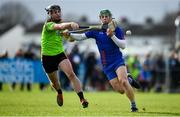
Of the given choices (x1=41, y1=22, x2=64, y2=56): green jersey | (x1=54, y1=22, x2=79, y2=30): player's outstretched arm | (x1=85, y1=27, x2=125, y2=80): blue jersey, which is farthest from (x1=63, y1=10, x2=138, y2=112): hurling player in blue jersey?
(x1=54, y1=22, x2=79, y2=30): player's outstretched arm

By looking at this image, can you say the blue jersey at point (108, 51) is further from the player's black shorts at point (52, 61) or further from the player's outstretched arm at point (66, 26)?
the player's outstretched arm at point (66, 26)

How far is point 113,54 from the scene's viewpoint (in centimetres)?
1841

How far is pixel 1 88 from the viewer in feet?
111

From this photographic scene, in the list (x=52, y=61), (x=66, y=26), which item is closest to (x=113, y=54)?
(x=52, y=61)

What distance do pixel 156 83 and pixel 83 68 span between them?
404cm

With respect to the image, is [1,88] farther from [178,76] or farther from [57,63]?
[57,63]

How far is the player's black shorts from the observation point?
60.8 feet

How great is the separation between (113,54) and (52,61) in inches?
63.8

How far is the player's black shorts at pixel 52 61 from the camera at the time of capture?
18531 millimetres

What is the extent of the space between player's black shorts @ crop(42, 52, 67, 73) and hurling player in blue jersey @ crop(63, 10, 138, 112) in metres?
0.68

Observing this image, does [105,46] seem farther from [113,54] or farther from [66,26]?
[66,26]

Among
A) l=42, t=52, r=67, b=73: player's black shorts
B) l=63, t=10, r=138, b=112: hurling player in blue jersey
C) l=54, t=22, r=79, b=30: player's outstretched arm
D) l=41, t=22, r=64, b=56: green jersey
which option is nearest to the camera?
l=54, t=22, r=79, b=30: player's outstretched arm

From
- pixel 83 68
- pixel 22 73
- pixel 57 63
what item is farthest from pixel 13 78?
pixel 57 63

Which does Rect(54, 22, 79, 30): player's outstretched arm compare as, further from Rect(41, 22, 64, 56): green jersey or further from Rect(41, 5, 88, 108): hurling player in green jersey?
Rect(41, 22, 64, 56): green jersey
